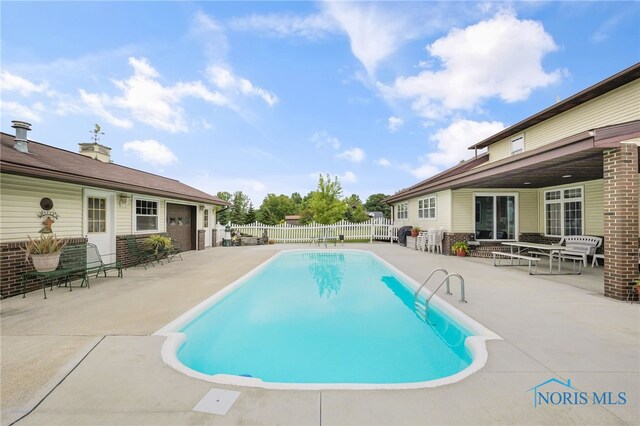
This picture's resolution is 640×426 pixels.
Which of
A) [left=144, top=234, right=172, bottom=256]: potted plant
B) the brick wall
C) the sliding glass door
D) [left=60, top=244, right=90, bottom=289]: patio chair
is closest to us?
the brick wall

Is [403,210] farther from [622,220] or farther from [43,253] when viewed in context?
[43,253]

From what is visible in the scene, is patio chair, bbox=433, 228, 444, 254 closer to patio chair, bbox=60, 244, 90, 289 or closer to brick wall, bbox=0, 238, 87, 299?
patio chair, bbox=60, 244, 90, 289

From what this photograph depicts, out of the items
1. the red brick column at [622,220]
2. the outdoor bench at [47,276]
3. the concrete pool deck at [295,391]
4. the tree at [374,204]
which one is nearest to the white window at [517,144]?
the red brick column at [622,220]

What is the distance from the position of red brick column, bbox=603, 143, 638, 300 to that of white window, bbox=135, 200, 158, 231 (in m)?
12.8

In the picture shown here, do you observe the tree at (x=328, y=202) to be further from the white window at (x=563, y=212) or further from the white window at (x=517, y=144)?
the white window at (x=563, y=212)

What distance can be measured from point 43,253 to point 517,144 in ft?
53.1

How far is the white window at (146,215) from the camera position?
10406 millimetres

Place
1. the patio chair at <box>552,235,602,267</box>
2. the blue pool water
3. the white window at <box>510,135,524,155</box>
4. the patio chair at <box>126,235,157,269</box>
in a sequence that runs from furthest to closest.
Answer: the white window at <box>510,135,524,155</box>, the patio chair at <box>126,235,157,269</box>, the patio chair at <box>552,235,602,267</box>, the blue pool water

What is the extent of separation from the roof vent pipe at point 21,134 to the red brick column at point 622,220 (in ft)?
41.8

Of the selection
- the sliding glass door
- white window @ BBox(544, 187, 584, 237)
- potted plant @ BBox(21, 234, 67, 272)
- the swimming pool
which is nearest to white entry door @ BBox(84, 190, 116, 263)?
potted plant @ BBox(21, 234, 67, 272)

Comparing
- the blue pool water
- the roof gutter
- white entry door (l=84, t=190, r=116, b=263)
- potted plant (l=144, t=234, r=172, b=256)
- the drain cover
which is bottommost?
the blue pool water

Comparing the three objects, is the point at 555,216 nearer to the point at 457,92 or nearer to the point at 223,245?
the point at 457,92

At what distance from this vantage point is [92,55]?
1016 cm

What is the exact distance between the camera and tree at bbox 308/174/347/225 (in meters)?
22.8
